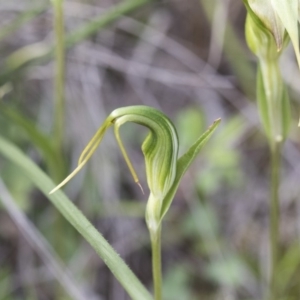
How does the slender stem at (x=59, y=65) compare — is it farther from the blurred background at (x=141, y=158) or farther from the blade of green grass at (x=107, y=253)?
the blade of green grass at (x=107, y=253)

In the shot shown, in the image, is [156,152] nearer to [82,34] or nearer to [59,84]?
[59,84]

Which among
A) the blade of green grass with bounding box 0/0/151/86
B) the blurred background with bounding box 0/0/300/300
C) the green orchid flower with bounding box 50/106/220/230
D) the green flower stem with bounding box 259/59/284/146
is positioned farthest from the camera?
the blurred background with bounding box 0/0/300/300

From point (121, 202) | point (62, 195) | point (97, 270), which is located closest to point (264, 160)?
point (121, 202)

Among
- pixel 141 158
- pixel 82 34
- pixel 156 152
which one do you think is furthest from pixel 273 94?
pixel 141 158

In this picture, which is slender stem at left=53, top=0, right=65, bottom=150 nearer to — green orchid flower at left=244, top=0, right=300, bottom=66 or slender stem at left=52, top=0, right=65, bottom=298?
slender stem at left=52, top=0, right=65, bottom=298

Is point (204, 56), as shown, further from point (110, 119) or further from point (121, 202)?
point (110, 119)

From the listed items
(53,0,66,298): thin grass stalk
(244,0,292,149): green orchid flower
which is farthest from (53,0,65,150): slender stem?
(244,0,292,149): green orchid flower
